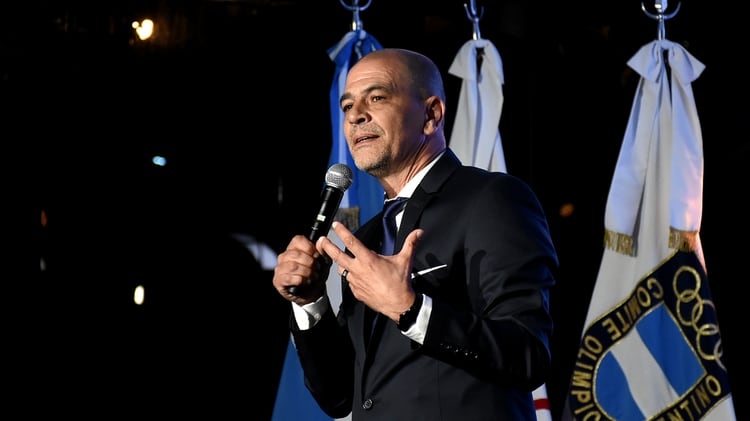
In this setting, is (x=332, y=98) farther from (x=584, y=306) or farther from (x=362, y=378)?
(x=362, y=378)

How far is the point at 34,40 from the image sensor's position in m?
3.24

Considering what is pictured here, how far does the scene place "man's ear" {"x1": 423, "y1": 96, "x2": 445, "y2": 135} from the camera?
78.0 inches

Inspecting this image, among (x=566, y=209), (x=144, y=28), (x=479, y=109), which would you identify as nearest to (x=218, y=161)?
(x=144, y=28)

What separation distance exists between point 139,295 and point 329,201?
180cm

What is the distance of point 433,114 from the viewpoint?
6.59ft

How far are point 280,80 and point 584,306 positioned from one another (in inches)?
58.3

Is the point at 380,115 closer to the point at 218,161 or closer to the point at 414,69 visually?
the point at 414,69

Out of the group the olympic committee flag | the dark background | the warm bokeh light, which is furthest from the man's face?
the warm bokeh light

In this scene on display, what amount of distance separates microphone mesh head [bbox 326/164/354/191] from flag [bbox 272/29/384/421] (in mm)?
1237

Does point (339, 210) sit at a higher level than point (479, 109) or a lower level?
lower

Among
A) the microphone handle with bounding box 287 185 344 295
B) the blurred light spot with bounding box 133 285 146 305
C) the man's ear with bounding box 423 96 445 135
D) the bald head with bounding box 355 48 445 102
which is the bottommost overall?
the microphone handle with bounding box 287 185 344 295

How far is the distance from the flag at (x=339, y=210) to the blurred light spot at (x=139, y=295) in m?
0.61

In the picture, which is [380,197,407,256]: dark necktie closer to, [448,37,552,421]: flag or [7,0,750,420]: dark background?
[448,37,552,421]: flag

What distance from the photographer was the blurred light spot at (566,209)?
11.8ft
